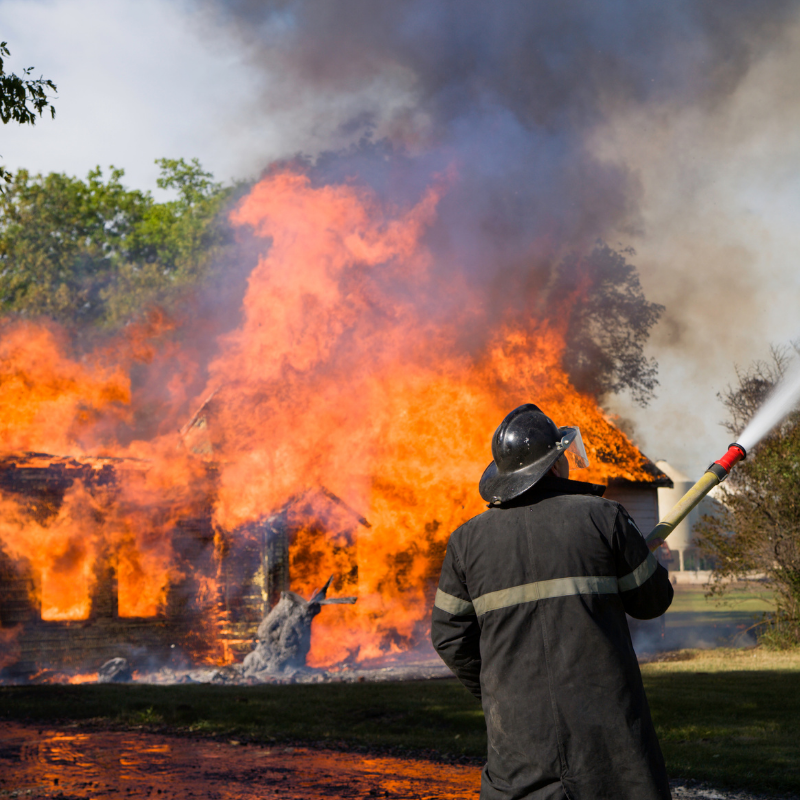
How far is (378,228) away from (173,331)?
A: 12936 mm

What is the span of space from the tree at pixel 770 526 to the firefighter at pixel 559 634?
532 inches

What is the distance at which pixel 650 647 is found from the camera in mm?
17766

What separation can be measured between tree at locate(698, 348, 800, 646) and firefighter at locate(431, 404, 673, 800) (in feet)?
44.3

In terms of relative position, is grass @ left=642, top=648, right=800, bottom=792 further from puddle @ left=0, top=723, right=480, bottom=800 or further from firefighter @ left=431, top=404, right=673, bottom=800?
firefighter @ left=431, top=404, right=673, bottom=800

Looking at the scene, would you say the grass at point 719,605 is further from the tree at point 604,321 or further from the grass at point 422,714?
the grass at point 422,714

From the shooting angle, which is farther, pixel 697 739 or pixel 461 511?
pixel 461 511

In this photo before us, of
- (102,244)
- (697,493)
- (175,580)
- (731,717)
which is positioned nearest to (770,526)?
(731,717)

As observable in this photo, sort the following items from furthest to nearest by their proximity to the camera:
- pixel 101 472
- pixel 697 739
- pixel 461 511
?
pixel 461 511, pixel 101 472, pixel 697 739

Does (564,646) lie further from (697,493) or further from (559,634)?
(697,493)

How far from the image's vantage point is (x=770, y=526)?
15719 mm

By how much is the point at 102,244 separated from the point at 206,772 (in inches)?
1324

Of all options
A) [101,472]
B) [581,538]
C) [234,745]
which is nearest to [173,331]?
[101,472]

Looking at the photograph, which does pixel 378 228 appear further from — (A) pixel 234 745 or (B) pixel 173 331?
(B) pixel 173 331

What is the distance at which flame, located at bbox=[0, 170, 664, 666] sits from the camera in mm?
15438
